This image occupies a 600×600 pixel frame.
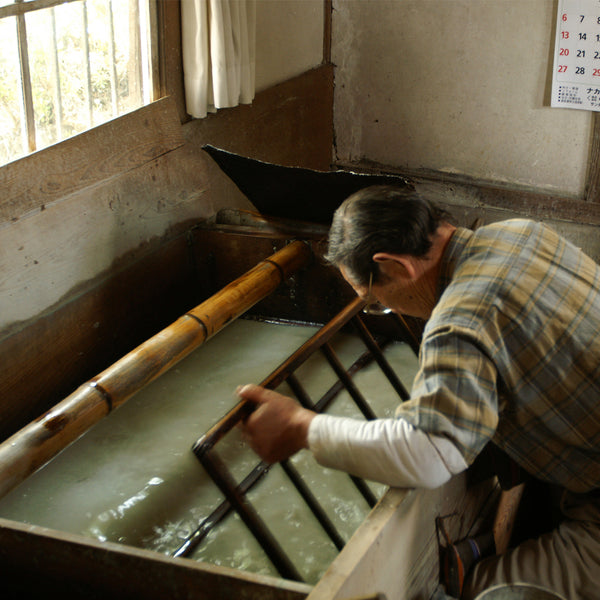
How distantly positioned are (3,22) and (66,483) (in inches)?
69.0

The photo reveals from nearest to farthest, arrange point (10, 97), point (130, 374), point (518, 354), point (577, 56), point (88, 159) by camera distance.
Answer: point (518, 354) → point (130, 374) → point (10, 97) → point (88, 159) → point (577, 56)

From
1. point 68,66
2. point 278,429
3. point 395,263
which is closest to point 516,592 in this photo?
point 278,429

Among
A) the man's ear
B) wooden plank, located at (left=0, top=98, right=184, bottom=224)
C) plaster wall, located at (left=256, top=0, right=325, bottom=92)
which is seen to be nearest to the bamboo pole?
wooden plank, located at (left=0, top=98, right=184, bottom=224)

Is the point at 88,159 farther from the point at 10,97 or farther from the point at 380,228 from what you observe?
the point at 380,228

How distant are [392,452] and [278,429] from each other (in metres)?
0.32

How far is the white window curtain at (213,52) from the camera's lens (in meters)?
3.72

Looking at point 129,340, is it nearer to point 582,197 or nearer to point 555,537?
point 555,537

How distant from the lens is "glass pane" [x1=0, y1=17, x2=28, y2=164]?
285 cm

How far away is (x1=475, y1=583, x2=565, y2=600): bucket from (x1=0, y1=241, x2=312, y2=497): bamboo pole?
4.20ft

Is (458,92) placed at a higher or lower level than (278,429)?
higher


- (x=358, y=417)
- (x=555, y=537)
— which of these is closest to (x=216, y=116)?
(x=358, y=417)

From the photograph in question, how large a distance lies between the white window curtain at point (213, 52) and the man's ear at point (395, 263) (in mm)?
2187

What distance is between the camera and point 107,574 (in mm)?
1759

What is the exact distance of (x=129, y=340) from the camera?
3.77 meters
